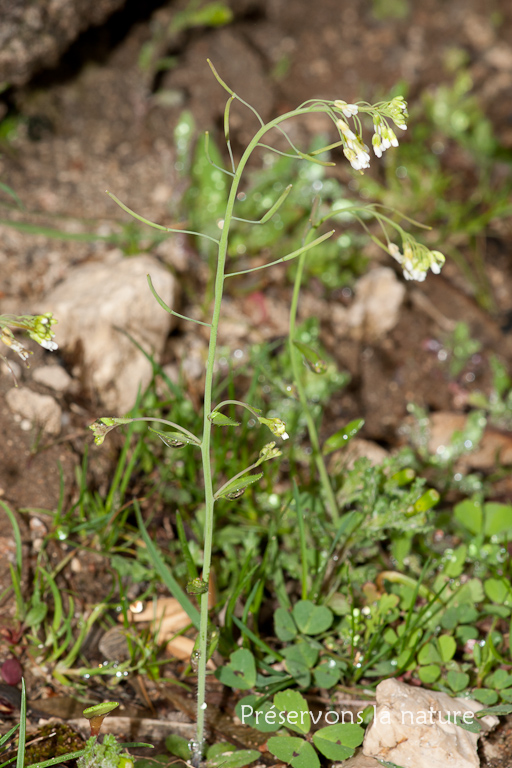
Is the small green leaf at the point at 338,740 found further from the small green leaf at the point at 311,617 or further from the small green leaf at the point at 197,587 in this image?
the small green leaf at the point at 197,587

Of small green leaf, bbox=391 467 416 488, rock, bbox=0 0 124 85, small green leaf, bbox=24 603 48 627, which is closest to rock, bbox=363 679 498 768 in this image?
small green leaf, bbox=391 467 416 488

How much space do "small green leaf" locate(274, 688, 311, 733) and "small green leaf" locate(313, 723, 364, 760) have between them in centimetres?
4

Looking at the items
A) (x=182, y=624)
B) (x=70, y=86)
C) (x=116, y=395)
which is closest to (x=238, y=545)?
(x=182, y=624)

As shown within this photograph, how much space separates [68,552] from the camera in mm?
2094

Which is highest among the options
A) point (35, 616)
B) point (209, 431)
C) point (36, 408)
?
point (209, 431)

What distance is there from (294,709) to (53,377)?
1.36 meters

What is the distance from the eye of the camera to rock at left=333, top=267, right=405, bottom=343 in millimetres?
3096

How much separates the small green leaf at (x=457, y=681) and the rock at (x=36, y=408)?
4.80ft

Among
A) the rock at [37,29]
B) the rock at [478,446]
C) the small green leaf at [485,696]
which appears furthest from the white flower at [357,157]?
the rock at [37,29]

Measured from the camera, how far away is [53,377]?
2.33 metres

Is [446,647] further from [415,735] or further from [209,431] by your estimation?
[209,431]

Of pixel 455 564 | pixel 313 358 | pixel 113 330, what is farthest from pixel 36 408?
pixel 455 564

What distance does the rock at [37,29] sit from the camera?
2760 mm

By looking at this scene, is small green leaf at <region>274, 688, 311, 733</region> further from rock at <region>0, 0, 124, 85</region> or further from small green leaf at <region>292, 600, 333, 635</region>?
rock at <region>0, 0, 124, 85</region>
